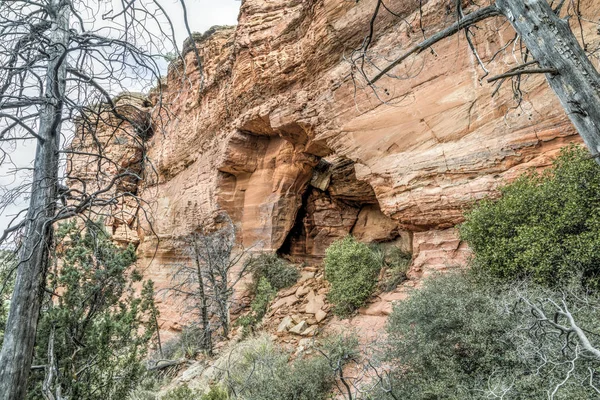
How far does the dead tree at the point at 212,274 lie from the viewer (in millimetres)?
9539

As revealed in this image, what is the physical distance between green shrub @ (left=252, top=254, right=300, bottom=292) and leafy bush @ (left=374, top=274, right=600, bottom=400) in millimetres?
6636

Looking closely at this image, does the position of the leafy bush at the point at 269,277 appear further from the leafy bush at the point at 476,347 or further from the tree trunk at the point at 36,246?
the tree trunk at the point at 36,246

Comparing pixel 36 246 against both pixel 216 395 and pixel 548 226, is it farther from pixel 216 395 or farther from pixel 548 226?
pixel 548 226

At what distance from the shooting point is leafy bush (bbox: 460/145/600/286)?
13.9ft

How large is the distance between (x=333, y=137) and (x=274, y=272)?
5.26 metres

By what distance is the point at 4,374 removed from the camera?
2.27 metres

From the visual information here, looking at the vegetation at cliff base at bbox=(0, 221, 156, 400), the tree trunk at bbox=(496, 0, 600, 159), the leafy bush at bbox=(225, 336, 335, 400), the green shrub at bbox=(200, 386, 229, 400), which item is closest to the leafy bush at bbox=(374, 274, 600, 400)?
the leafy bush at bbox=(225, 336, 335, 400)

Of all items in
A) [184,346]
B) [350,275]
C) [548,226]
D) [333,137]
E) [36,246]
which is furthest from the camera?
[184,346]

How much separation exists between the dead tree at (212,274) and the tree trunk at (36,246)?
22.3ft

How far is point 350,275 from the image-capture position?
8062 millimetres

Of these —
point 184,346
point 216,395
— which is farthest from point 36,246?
point 184,346

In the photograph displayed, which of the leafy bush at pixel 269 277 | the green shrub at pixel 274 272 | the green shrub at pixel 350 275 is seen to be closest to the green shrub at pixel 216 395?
the green shrub at pixel 350 275

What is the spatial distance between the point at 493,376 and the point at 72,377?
441cm

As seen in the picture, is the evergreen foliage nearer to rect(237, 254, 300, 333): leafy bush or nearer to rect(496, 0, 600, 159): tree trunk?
rect(496, 0, 600, 159): tree trunk
